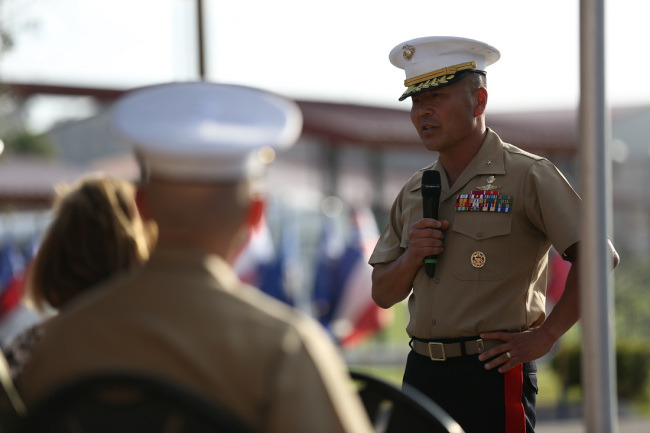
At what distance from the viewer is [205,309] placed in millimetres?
1879

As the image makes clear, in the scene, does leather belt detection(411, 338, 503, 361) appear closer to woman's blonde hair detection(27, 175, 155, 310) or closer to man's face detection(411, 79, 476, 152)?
man's face detection(411, 79, 476, 152)

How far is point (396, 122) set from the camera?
20.7 m

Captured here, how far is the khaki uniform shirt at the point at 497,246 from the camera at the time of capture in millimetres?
3578

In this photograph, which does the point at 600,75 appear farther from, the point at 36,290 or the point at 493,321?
the point at 36,290

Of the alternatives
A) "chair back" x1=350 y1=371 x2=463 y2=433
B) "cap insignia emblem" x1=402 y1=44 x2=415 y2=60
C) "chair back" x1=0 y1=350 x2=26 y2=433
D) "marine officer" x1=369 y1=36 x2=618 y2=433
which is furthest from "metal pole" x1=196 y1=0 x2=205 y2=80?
"chair back" x1=0 y1=350 x2=26 y2=433

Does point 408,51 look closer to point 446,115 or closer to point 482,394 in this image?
point 446,115

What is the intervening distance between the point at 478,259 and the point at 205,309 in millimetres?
1907

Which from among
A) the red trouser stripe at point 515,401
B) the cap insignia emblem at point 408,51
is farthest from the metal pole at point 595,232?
the cap insignia emblem at point 408,51

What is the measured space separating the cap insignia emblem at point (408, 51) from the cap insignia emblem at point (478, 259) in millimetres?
818

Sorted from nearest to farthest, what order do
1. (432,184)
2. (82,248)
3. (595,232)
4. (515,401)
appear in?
(595,232), (82,248), (515,401), (432,184)

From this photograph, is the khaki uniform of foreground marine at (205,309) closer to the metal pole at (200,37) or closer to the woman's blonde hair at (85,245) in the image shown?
the woman's blonde hair at (85,245)

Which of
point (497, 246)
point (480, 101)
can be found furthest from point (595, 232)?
point (480, 101)

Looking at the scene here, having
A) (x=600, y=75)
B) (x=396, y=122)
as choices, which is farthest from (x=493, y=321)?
(x=396, y=122)

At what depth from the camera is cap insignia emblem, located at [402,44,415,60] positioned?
401cm
